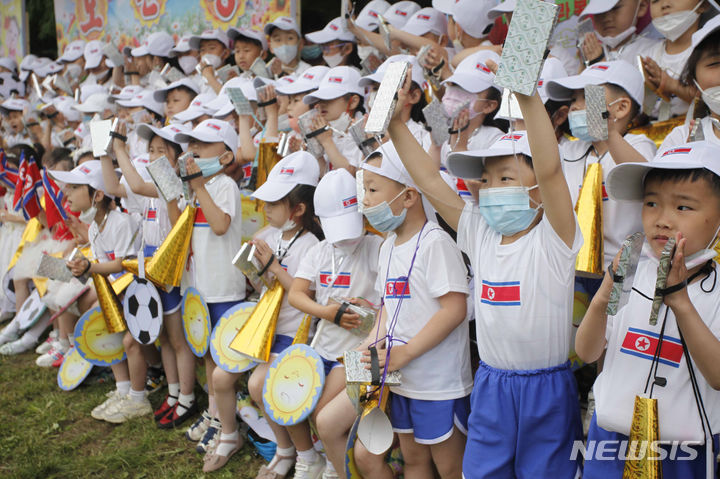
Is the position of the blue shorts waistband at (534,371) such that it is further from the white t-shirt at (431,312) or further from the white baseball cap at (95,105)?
the white baseball cap at (95,105)

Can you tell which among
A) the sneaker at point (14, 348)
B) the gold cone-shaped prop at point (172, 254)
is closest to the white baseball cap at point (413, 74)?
the gold cone-shaped prop at point (172, 254)

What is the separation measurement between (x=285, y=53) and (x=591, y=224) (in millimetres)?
4145

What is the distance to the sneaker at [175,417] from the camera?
4.28m

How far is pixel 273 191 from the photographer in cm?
352

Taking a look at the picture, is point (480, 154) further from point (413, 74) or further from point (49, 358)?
point (49, 358)

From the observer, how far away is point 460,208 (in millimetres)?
2504

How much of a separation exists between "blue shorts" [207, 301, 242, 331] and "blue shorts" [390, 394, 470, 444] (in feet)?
5.87

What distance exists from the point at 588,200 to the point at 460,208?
68 cm

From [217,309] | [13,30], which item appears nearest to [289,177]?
[217,309]

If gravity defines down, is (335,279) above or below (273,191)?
below

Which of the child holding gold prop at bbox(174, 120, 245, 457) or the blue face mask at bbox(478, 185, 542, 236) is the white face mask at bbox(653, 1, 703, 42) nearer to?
the blue face mask at bbox(478, 185, 542, 236)

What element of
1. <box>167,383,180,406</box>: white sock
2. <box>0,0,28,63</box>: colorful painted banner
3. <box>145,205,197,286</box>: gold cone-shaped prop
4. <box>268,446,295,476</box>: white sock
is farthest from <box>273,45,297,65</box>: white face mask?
<box>0,0,28,63</box>: colorful painted banner

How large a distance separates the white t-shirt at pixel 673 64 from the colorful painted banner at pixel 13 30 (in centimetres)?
1223

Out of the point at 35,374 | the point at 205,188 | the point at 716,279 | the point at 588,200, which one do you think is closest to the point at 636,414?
the point at 716,279
